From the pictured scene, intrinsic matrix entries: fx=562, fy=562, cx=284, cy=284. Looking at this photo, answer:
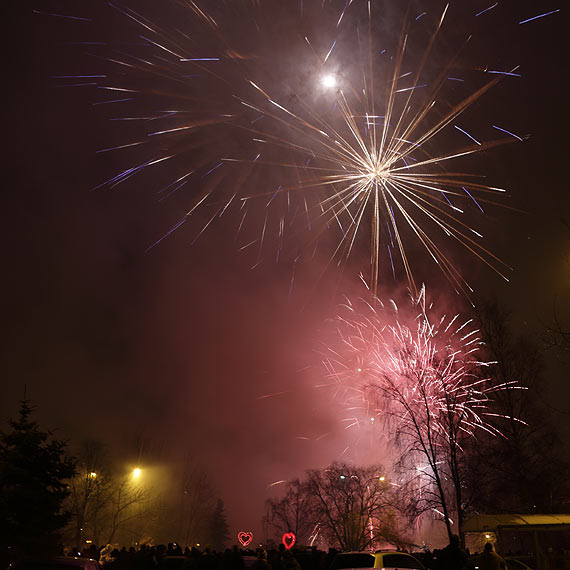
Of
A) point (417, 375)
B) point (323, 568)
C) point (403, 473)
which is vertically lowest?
point (323, 568)

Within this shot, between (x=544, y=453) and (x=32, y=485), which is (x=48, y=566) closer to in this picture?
(x=32, y=485)

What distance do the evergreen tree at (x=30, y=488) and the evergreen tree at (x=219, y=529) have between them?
70961 millimetres

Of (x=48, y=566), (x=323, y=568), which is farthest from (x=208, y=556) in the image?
(x=48, y=566)

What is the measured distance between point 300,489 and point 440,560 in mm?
55062

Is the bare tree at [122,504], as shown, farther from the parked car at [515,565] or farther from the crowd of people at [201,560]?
the parked car at [515,565]

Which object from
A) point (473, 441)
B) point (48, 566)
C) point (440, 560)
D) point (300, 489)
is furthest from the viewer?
point (300, 489)

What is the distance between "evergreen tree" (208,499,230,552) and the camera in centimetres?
8431

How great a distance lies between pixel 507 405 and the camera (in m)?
30.2

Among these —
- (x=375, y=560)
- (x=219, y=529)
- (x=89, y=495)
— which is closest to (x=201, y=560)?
(x=375, y=560)

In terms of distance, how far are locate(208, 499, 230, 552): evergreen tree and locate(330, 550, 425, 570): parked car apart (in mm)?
78544

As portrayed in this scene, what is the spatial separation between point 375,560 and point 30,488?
11579 mm

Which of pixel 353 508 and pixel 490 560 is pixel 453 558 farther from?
pixel 353 508

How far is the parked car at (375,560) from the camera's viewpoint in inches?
433

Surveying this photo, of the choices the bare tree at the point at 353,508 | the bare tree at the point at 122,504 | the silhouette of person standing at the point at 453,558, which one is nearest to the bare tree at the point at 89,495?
the bare tree at the point at 122,504
